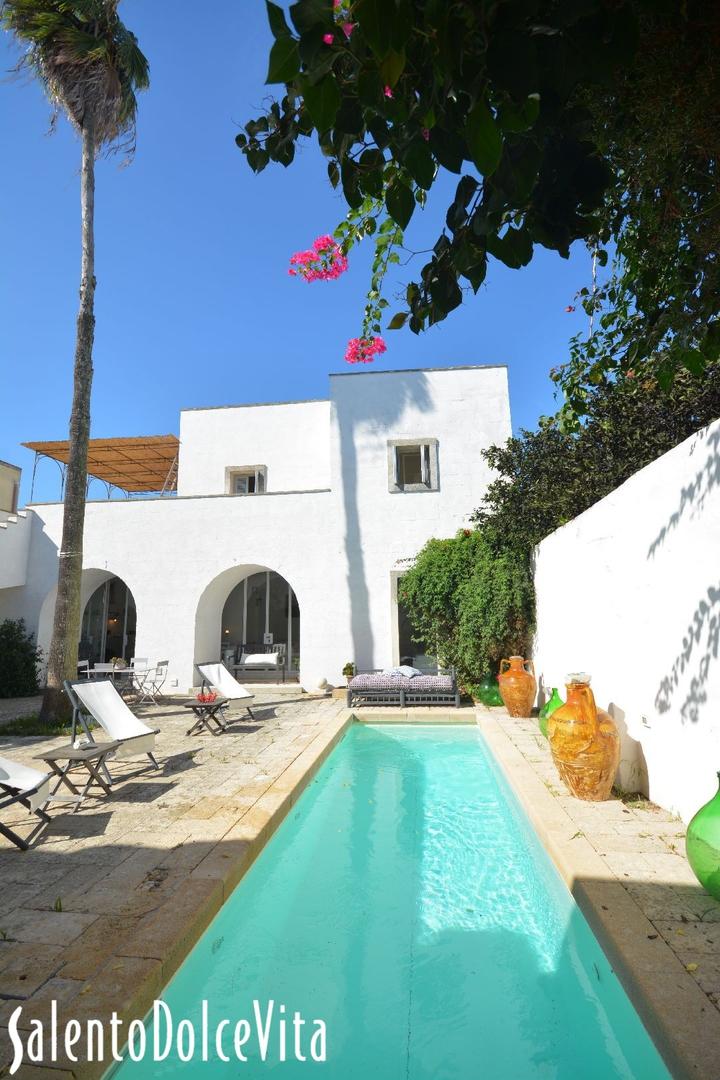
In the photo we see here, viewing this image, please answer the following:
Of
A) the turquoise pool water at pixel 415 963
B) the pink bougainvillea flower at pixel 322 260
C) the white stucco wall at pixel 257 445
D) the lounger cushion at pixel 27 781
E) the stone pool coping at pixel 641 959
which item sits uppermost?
the white stucco wall at pixel 257 445

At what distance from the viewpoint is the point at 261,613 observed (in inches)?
659

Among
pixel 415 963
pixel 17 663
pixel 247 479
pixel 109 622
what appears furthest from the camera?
pixel 109 622

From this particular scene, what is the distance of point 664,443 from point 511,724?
4.96 m

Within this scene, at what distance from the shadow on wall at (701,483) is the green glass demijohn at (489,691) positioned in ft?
23.1

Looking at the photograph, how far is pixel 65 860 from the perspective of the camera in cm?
416

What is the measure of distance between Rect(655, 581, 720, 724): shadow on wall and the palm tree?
29.3 ft

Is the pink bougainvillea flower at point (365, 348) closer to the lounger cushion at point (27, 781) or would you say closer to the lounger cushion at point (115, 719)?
the lounger cushion at point (27, 781)

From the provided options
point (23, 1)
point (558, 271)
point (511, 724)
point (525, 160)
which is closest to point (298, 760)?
point (511, 724)

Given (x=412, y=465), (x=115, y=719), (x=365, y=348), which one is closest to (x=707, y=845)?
(x=365, y=348)

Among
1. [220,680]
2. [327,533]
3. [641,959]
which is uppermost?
[327,533]

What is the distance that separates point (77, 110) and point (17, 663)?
11.6m

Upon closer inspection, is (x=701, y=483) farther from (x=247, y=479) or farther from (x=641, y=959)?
(x=247, y=479)

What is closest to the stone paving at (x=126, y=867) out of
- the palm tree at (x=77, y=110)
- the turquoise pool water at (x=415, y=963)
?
the turquoise pool water at (x=415, y=963)

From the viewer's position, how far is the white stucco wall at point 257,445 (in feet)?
53.8
